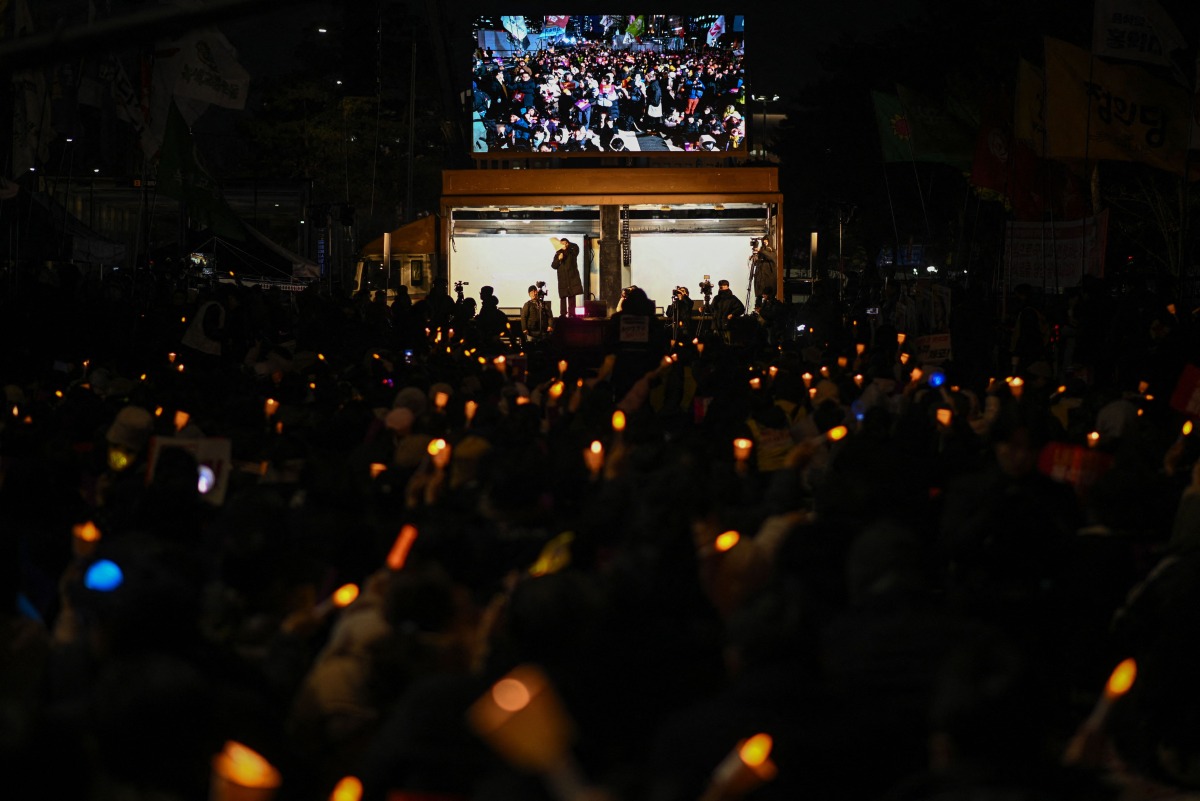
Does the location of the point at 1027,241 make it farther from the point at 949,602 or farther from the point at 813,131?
the point at 813,131

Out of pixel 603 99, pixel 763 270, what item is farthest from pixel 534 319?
pixel 603 99

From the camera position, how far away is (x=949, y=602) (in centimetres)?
605

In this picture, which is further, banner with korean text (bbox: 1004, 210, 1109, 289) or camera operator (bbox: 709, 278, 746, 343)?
camera operator (bbox: 709, 278, 746, 343)

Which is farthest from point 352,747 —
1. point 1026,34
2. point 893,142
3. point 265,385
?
point 1026,34

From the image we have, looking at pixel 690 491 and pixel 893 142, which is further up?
pixel 893 142

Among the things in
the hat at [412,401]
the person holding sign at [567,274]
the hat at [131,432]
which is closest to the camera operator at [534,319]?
the person holding sign at [567,274]

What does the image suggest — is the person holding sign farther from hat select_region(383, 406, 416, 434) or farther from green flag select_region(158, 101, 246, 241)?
hat select_region(383, 406, 416, 434)

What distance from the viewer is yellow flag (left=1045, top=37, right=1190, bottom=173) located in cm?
2109

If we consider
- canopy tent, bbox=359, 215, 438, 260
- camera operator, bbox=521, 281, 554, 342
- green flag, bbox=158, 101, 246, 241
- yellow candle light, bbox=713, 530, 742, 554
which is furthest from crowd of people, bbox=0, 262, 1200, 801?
canopy tent, bbox=359, 215, 438, 260

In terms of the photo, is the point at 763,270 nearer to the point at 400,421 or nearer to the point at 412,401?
the point at 412,401

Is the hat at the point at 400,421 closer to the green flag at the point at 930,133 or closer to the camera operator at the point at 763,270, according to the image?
the green flag at the point at 930,133

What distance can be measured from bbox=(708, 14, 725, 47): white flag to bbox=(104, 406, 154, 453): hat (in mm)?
31311

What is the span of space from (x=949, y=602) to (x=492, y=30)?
3518 centimetres

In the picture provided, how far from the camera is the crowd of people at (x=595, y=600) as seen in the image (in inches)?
153
